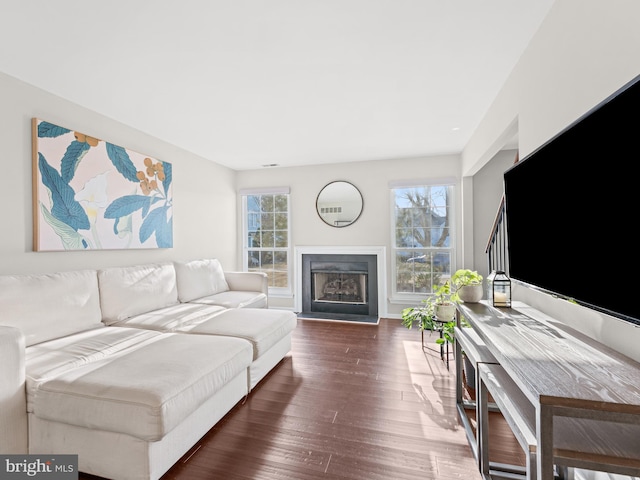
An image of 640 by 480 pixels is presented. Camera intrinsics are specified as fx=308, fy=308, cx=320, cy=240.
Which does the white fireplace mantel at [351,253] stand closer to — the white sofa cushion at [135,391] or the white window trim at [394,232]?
the white window trim at [394,232]

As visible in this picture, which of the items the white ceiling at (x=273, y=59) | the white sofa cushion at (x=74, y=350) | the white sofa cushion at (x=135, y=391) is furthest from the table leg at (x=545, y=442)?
the white sofa cushion at (x=74, y=350)

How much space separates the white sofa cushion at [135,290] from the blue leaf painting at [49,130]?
1182 millimetres

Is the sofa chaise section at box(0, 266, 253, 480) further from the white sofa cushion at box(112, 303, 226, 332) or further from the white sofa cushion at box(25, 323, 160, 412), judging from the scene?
the white sofa cushion at box(112, 303, 226, 332)

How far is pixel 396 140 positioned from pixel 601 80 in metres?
2.67

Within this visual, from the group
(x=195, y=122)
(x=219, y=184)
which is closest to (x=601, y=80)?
(x=195, y=122)

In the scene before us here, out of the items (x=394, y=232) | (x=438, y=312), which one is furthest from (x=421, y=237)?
(x=438, y=312)

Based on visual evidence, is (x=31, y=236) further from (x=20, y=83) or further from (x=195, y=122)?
(x=195, y=122)

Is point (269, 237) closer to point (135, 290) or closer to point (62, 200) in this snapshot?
point (135, 290)

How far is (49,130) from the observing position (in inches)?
98.7

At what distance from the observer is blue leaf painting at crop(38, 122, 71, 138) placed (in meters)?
2.45

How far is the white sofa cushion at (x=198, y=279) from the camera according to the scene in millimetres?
3590

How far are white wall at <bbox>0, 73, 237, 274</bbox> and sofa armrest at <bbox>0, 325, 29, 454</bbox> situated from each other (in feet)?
3.44

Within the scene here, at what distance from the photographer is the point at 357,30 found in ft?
6.03

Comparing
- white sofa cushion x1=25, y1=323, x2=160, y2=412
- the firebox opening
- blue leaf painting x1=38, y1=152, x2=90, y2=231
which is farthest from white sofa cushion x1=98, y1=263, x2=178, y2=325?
the firebox opening
